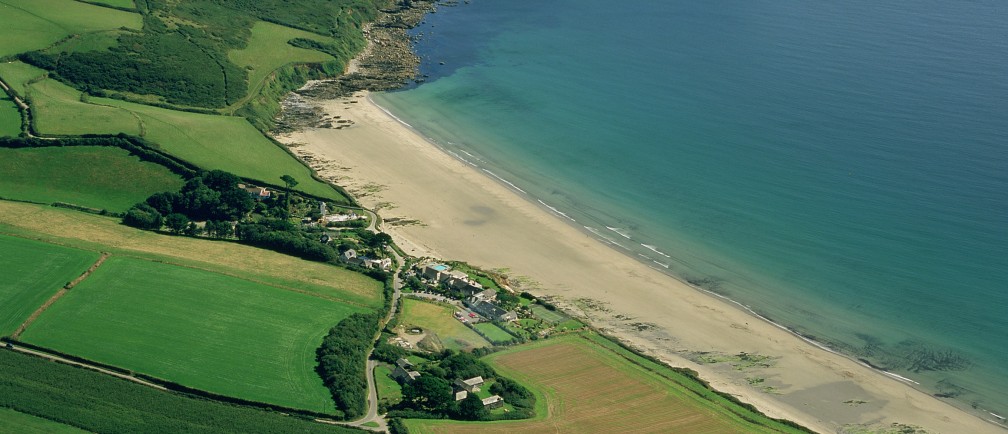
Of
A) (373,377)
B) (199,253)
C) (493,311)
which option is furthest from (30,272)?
(493,311)

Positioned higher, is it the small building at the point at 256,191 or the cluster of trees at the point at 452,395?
the small building at the point at 256,191

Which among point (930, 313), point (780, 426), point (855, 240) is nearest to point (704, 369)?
point (780, 426)

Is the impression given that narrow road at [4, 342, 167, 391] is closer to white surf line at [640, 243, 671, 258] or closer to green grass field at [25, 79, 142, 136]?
green grass field at [25, 79, 142, 136]

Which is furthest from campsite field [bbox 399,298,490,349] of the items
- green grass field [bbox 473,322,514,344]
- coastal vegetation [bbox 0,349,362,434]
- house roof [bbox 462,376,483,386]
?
coastal vegetation [bbox 0,349,362,434]

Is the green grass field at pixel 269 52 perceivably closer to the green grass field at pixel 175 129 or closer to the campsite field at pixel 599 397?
the green grass field at pixel 175 129

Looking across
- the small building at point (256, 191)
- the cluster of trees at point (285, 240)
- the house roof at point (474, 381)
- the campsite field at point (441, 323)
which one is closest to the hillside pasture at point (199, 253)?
the cluster of trees at point (285, 240)

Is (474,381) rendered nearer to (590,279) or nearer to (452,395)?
(452,395)
